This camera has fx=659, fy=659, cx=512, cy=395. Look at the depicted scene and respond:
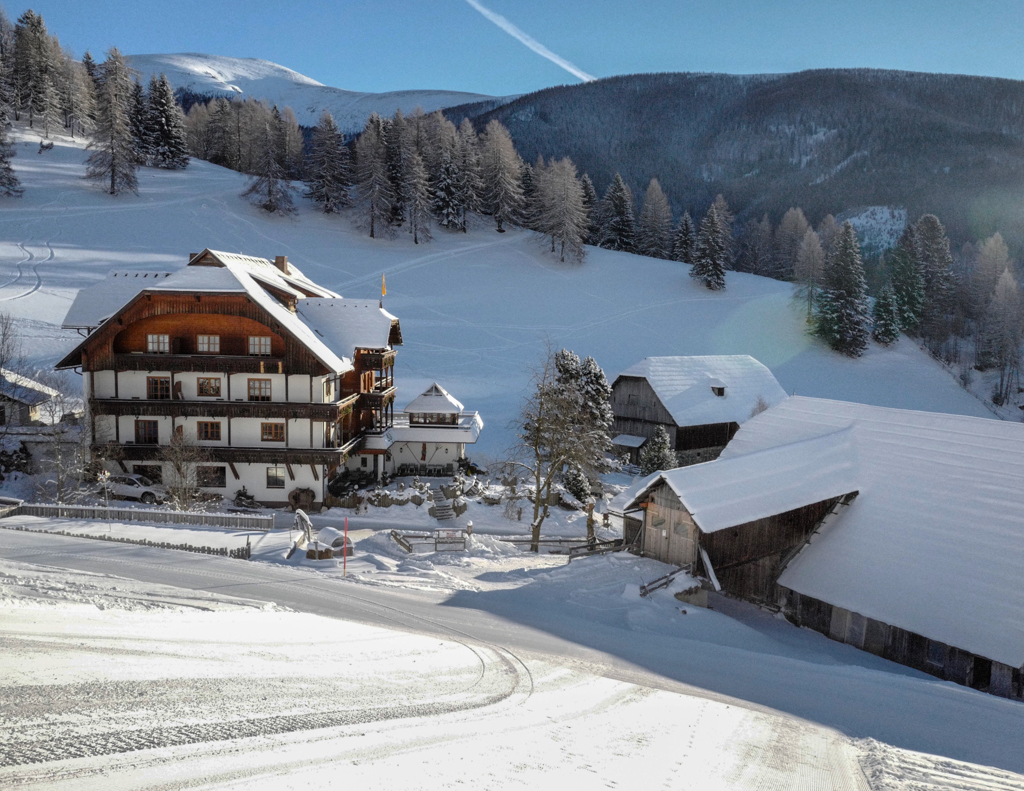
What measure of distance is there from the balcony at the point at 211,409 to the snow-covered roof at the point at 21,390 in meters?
6.31

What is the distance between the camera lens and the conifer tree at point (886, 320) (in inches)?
2901

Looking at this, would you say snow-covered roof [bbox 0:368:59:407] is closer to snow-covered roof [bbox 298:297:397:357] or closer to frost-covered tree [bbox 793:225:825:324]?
snow-covered roof [bbox 298:297:397:357]

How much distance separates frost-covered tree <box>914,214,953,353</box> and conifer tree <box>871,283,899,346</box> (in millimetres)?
10362

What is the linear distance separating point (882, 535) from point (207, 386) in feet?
97.2

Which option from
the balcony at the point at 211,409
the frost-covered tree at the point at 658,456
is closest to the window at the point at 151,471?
the balcony at the point at 211,409

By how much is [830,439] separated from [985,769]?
1839cm

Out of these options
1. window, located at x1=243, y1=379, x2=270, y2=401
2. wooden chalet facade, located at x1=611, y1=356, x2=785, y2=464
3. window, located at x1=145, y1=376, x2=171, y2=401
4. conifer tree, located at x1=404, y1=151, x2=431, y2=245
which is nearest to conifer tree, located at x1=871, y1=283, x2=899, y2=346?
wooden chalet facade, located at x1=611, y1=356, x2=785, y2=464

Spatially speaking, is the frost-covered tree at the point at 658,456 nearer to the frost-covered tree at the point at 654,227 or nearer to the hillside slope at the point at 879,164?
the frost-covered tree at the point at 654,227

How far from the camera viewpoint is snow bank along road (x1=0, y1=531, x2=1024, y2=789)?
5.25m

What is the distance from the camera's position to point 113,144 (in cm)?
7356

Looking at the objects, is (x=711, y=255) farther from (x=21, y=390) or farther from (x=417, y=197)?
(x=21, y=390)

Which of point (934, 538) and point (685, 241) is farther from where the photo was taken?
point (685, 241)

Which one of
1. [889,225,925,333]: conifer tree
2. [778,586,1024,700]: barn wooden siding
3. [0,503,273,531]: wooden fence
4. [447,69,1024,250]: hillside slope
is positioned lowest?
[778,586,1024,700]: barn wooden siding

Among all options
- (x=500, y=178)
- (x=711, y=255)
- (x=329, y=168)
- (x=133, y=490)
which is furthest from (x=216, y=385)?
(x=711, y=255)
